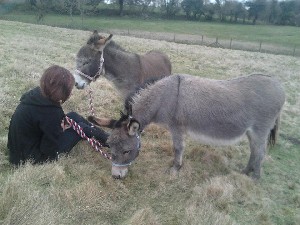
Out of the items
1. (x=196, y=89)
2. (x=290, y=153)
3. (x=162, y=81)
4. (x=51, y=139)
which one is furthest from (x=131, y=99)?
(x=290, y=153)

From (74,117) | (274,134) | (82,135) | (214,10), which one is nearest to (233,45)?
(274,134)

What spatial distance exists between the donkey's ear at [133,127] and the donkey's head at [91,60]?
6.44ft

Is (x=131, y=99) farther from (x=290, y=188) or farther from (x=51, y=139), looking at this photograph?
(x=290, y=188)

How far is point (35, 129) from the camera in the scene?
4.11m

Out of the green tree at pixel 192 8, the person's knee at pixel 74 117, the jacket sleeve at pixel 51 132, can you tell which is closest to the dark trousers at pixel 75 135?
the person's knee at pixel 74 117

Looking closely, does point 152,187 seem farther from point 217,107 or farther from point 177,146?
point 217,107

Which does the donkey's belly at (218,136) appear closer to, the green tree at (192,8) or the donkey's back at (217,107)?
the donkey's back at (217,107)

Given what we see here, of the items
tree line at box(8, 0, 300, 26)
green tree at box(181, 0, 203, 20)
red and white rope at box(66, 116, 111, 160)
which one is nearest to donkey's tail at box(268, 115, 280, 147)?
red and white rope at box(66, 116, 111, 160)

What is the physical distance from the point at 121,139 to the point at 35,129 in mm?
1104

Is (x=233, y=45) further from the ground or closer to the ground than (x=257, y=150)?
closer to the ground

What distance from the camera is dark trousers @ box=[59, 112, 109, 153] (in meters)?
4.68

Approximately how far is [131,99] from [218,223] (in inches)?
83.9

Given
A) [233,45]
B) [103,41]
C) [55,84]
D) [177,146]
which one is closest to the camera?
[55,84]

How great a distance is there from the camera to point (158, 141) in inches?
238
